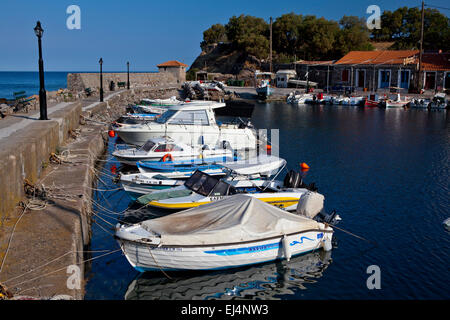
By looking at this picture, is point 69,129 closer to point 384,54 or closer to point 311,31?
point 384,54

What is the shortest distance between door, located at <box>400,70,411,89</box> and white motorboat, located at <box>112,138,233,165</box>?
44656 mm

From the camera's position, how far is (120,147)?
24.8 meters

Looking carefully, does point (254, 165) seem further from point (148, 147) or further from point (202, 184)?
point (148, 147)

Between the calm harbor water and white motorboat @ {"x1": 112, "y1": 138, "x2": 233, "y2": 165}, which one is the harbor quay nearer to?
the calm harbor water

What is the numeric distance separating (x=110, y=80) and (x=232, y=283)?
4415 centimetres

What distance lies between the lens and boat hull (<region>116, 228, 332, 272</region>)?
34.2 feet

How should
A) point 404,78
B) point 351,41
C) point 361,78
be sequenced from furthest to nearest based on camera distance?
point 351,41 < point 361,78 < point 404,78

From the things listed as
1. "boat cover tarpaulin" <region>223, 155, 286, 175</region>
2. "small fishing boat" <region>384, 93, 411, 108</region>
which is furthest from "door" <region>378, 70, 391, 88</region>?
"boat cover tarpaulin" <region>223, 155, 286, 175</region>

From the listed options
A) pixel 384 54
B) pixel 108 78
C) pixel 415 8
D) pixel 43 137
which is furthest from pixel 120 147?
pixel 415 8

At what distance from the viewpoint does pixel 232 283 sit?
10.8 metres

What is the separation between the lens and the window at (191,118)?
904 inches

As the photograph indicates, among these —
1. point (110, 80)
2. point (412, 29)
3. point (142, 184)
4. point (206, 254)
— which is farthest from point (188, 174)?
point (412, 29)

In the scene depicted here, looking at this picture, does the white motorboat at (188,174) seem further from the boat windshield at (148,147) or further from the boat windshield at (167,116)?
the boat windshield at (167,116)

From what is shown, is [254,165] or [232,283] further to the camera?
[254,165]
